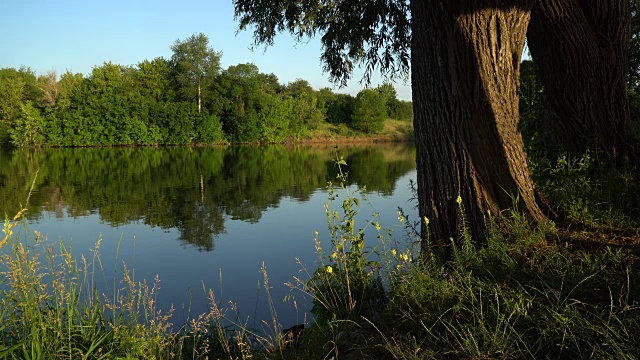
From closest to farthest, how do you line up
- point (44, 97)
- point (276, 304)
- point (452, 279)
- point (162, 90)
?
point (452, 279) → point (276, 304) → point (44, 97) → point (162, 90)

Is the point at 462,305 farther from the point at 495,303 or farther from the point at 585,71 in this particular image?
the point at 585,71

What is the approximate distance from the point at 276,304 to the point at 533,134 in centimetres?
407

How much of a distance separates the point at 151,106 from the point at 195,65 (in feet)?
23.4

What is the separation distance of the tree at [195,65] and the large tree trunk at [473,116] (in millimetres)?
54514

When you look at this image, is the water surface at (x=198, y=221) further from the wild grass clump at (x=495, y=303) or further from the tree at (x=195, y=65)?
the tree at (x=195, y=65)

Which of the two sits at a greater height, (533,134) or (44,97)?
(44,97)

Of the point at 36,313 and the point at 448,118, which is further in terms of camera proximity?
the point at 448,118

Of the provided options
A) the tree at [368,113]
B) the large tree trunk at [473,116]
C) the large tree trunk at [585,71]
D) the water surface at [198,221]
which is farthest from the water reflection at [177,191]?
the tree at [368,113]

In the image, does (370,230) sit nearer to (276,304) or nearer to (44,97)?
(276,304)

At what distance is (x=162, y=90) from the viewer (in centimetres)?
5978

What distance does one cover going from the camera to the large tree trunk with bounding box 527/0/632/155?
5.71 metres

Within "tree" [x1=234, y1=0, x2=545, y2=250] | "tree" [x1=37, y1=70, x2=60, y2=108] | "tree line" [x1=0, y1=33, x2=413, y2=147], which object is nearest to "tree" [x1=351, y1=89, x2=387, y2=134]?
"tree line" [x1=0, y1=33, x2=413, y2=147]

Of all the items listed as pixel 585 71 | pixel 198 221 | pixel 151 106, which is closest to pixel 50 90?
pixel 151 106

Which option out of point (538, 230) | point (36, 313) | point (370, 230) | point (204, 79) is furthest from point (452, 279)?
point (204, 79)
